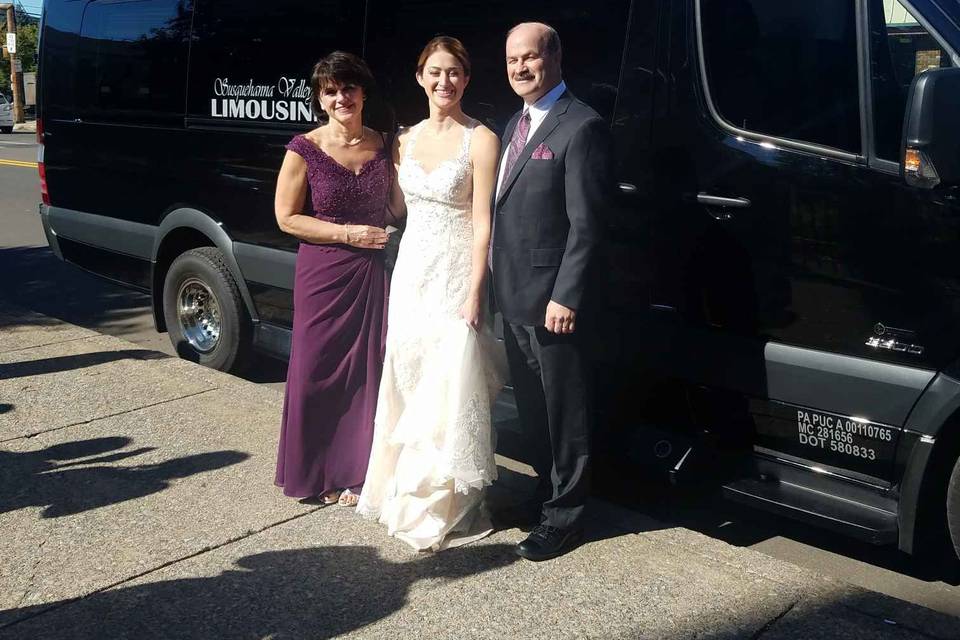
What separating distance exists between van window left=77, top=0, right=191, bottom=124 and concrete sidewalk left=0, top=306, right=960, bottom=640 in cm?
225

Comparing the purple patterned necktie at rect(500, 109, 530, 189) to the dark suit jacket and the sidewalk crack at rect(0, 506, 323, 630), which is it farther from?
the sidewalk crack at rect(0, 506, 323, 630)

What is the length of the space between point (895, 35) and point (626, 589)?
2012mm

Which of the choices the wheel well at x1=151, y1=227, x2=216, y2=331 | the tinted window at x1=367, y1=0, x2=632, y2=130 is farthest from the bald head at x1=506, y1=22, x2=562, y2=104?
the wheel well at x1=151, y1=227, x2=216, y2=331

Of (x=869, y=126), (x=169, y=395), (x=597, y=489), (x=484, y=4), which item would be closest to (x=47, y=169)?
(x=169, y=395)

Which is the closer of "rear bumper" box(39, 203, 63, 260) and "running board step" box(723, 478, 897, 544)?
"running board step" box(723, 478, 897, 544)

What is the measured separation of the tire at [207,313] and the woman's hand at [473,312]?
8.16ft

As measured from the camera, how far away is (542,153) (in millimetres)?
3686

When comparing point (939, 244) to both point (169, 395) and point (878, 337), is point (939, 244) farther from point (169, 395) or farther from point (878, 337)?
point (169, 395)

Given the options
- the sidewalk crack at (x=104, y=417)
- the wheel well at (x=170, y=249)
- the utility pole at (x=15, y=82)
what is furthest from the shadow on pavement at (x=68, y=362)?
the utility pole at (x=15, y=82)

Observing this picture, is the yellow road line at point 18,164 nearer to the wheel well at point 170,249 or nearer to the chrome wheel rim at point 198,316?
the wheel well at point 170,249

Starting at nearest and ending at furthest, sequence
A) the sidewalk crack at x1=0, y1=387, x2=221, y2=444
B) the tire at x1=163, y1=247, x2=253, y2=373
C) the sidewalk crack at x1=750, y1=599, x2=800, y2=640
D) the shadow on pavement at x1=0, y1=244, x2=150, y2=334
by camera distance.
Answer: the sidewalk crack at x1=750, y1=599, x2=800, y2=640, the sidewalk crack at x1=0, y1=387, x2=221, y2=444, the tire at x1=163, y1=247, x2=253, y2=373, the shadow on pavement at x1=0, y1=244, x2=150, y2=334

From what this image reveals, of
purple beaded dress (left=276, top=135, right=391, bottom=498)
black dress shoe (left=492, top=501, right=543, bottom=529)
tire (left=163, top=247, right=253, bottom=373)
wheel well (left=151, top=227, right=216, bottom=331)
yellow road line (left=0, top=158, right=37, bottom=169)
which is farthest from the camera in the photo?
yellow road line (left=0, top=158, right=37, bottom=169)

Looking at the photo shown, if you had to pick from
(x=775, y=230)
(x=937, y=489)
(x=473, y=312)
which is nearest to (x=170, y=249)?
(x=473, y=312)

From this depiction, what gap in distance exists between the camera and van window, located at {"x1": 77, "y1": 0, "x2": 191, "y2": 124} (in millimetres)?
6234
